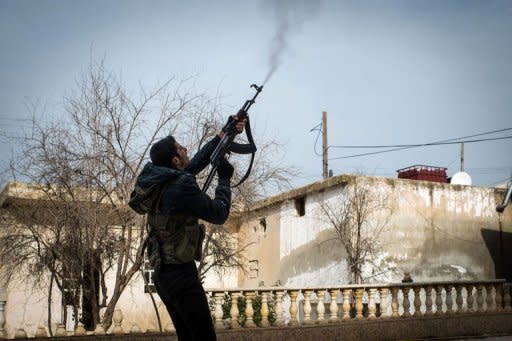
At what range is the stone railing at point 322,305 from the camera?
8.24 m

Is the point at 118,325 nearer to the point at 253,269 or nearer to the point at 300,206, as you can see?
the point at 300,206

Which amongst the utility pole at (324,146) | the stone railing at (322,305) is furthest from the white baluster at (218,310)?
the utility pole at (324,146)

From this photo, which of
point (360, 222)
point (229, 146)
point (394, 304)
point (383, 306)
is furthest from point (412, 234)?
point (229, 146)

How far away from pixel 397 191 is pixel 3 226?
38.9ft

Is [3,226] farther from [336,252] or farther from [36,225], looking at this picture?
[336,252]

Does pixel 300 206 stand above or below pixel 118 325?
above

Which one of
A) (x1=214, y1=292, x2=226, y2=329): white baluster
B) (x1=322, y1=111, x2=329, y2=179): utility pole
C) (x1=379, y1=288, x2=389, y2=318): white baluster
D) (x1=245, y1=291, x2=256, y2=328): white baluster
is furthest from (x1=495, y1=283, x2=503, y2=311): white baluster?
(x1=322, y1=111, x2=329, y2=179): utility pole

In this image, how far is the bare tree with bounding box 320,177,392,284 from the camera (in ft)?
59.3

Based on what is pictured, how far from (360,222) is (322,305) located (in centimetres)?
979

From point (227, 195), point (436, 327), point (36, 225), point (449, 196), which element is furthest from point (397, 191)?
point (227, 195)

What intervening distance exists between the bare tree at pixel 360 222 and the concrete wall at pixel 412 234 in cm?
7

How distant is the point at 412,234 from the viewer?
18938 mm

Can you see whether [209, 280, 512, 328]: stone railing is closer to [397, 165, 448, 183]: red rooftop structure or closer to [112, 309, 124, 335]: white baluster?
[112, 309, 124, 335]: white baluster

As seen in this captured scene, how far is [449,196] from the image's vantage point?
19766 millimetres
